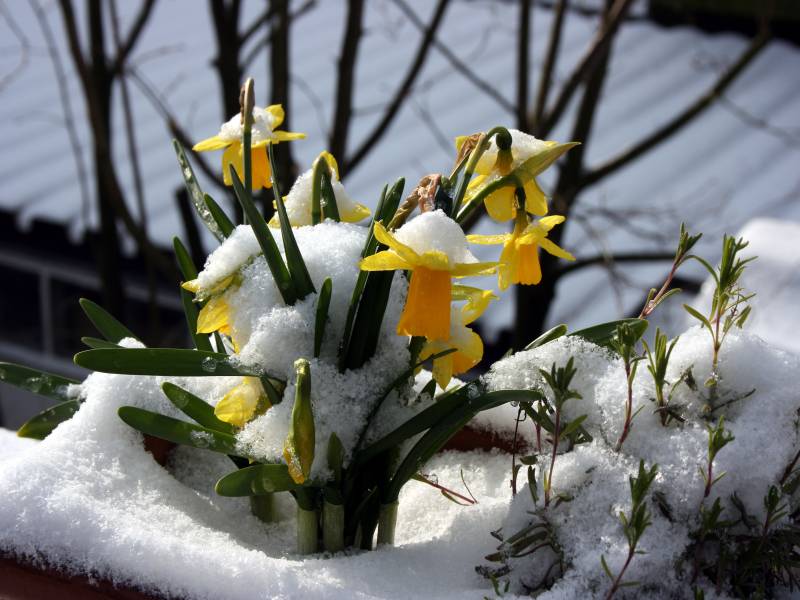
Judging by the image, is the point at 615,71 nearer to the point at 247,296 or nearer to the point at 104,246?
the point at 104,246

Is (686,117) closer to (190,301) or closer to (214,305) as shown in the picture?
(190,301)

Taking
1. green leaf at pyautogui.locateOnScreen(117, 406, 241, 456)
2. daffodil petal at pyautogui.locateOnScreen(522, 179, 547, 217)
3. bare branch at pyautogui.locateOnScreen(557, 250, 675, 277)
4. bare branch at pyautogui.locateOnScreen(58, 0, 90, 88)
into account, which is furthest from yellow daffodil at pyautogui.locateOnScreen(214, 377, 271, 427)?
bare branch at pyautogui.locateOnScreen(557, 250, 675, 277)

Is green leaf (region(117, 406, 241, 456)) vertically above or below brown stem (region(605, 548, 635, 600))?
above

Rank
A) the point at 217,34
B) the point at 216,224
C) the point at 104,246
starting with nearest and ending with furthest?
1. the point at 216,224
2. the point at 217,34
3. the point at 104,246

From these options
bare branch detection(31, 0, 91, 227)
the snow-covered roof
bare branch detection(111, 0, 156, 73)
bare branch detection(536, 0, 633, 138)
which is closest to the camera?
bare branch detection(536, 0, 633, 138)

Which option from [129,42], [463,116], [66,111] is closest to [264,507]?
[129,42]

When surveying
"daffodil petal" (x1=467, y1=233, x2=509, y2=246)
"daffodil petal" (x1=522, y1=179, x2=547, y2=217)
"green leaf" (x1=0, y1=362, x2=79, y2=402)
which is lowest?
"green leaf" (x1=0, y1=362, x2=79, y2=402)

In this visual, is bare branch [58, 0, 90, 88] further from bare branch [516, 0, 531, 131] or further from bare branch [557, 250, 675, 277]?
bare branch [557, 250, 675, 277]

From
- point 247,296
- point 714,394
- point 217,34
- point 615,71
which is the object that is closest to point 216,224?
point 247,296
